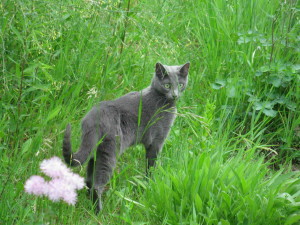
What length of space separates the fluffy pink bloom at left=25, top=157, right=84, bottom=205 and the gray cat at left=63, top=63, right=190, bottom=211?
3.01 ft

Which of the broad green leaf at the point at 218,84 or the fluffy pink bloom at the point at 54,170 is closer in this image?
the fluffy pink bloom at the point at 54,170

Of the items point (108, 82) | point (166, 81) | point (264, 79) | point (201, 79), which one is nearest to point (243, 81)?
point (264, 79)

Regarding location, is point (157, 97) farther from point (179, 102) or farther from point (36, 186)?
point (36, 186)

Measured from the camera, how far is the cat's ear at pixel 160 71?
391 centimetres

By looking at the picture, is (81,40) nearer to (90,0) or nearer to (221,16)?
(90,0)

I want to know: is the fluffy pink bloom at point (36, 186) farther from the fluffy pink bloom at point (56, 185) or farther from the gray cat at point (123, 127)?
the gray cat at point (123, 127)

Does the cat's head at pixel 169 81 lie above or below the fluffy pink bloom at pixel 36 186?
below

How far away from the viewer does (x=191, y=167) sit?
3.03 meters

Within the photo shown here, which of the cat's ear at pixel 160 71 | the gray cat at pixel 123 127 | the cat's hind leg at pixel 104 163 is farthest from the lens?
the cat's ear at pixel 160 71

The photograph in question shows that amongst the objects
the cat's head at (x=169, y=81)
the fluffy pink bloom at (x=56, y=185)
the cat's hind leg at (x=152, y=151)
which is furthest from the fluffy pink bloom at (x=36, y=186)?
the cat's head at (x=169, y=81)

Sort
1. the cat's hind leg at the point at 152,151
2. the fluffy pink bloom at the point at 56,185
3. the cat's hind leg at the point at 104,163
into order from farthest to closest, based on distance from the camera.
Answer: the cat's hind leg at the point at 152,151 < the cat's hind leg at the point at 104,163 < the fluffy pink bloom at the point at 56,185

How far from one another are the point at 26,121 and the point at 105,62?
999 mm

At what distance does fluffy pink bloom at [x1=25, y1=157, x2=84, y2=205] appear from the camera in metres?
1.70

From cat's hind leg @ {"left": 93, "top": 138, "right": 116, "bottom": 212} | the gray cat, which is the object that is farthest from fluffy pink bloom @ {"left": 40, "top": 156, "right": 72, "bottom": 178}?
cat's hind leg @ {"left": 93, "top": 138, "right": 116, "bottom": 212}
